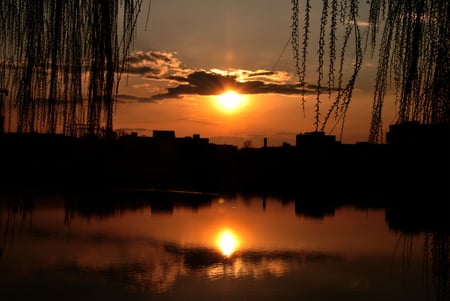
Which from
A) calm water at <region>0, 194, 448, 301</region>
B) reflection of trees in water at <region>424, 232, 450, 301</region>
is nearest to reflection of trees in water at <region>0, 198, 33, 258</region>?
reflection of trees in water at <region>424, 232, 450, 301</region>

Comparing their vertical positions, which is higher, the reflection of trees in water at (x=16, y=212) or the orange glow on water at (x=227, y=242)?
the reflection of trees in water at (x=16, y=212)

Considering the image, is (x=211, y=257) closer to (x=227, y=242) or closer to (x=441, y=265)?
(x=227, y=242)

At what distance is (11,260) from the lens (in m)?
25.0

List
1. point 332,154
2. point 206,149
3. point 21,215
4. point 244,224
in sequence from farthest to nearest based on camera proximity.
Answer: point 206,149 → point 332,154 → point 244,224 → point 21,215

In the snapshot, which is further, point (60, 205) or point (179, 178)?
point (179, 178)

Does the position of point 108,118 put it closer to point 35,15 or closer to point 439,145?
point 35,15

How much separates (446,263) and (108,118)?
2.53 feet

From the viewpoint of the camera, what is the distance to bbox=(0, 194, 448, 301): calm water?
21.5 meters

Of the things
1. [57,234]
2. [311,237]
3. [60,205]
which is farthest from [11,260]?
[311,237]

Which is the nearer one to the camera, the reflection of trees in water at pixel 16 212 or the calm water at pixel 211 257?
the reflection of trees in water at pixel 16 212

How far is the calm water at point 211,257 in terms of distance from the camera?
2150cm

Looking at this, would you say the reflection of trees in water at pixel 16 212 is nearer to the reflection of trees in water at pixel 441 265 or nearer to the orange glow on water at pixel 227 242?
the reflection of trees in water at pixel 441 265

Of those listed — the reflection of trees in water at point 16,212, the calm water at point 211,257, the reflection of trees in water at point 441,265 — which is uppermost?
the reflection of trees in water at point 16,212

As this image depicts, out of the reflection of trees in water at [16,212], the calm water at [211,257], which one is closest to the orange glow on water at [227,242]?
the calm water at [211,257]
